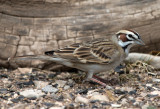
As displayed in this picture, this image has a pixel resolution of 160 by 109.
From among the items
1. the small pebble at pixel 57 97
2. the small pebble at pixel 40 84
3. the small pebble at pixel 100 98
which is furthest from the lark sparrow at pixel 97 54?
the small pebble at pixel 57 97

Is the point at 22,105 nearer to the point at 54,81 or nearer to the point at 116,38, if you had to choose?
the point at 54,81

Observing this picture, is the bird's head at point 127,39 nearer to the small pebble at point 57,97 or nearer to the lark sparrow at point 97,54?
the lark sparrow at point 97,54

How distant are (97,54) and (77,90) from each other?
80 cm

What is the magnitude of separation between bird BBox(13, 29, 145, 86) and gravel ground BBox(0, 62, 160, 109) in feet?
1.31

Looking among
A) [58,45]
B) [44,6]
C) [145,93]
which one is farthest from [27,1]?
[145,93]

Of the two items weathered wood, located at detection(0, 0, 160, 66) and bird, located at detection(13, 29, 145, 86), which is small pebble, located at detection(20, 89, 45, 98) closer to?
bird, located at detection(13, 29, 145, 86)

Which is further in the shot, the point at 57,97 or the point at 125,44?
the point at 125,44

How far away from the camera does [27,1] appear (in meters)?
6.59

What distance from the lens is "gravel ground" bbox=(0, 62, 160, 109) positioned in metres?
5.15

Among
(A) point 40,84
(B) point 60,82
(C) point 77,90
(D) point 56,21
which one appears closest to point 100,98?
(C) point 77,90

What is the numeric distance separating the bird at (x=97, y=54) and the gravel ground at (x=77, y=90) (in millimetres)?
400

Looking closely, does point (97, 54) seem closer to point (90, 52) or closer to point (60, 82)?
point (90, 52)

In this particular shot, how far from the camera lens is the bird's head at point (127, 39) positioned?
6047 millimetres

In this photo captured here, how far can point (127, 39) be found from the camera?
612 centimetres
